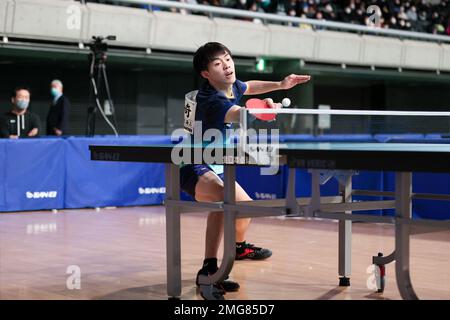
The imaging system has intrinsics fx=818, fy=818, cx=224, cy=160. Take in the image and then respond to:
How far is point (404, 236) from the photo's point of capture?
4.36m

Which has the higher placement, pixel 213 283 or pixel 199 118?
pixel 199 118

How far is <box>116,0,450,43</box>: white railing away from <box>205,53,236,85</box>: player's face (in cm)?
1218

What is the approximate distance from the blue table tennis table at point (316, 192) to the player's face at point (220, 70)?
68 centimetres

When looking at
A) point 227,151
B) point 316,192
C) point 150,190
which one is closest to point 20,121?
point 150,190

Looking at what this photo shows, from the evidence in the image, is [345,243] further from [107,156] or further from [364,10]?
[364,10]

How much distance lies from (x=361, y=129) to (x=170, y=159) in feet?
47.5

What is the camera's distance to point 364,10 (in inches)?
945

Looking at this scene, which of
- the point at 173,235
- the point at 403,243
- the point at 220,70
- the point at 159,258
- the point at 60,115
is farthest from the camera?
the point at 60,115

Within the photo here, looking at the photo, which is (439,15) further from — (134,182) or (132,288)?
(132,288)

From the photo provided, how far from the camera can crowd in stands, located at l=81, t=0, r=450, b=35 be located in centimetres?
2172

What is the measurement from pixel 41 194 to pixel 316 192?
7.12 m

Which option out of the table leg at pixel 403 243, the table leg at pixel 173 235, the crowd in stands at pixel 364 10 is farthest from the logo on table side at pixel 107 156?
the crowd in stands at pixel 364 10

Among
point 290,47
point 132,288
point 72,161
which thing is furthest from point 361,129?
point 132,288

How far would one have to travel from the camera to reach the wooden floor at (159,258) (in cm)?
570
